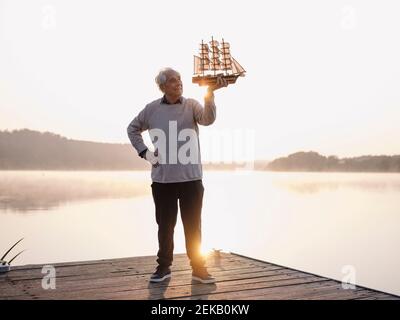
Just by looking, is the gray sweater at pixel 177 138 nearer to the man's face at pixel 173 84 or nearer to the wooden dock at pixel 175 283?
the man's face at pixel 173 84

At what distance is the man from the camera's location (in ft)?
15.1

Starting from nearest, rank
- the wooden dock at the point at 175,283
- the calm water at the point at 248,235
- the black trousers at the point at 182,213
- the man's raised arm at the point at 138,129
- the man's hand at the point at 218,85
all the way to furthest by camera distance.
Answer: the wooden dock at the point at 175,283 → the man's hand at the point at 218,85 → the black trousers at the point at 182,213 → the man's raised arm at the point at 138,129 → the calm water at the point at 248,235

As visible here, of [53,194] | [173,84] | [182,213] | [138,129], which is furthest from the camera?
[53,194]

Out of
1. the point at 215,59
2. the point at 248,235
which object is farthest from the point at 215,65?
the point at 248,235

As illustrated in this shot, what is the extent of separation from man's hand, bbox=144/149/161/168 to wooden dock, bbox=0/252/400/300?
107cm

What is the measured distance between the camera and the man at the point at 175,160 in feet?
15.1

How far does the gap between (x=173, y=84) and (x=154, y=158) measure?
665 millimetres

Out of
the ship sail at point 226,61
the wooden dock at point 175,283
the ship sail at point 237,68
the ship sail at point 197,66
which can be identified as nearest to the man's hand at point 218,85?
the ship sail at point 237,68

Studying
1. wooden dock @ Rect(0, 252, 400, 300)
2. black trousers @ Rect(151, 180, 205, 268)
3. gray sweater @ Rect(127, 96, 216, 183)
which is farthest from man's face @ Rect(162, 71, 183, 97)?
wooden dock @ Rect(0, 252, 400, 300)

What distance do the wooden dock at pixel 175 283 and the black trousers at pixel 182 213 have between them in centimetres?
28

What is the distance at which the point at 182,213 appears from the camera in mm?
4711

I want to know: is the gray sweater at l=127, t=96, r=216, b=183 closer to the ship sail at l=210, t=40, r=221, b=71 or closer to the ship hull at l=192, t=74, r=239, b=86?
the ship hull at l=192, t=74, r=239, b=86

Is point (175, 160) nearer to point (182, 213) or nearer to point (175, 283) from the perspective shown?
point (182, 213)
